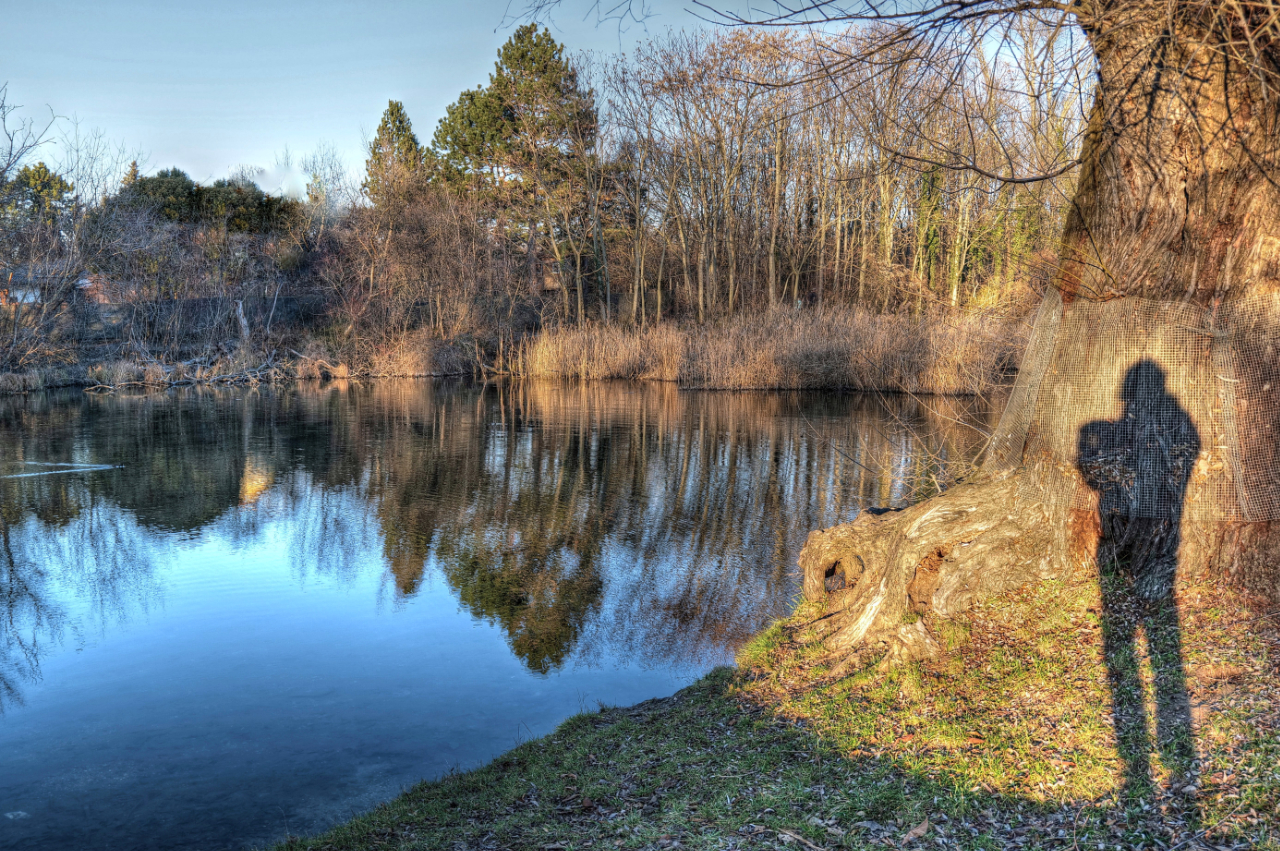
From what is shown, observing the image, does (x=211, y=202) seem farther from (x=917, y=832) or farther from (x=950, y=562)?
(x=917, y=832)

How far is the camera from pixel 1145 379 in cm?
513

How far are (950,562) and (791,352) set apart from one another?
22.2 meters

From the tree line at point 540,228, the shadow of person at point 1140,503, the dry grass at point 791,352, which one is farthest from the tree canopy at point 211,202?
the shadow of person at point 1140,503

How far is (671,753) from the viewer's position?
4.84 m

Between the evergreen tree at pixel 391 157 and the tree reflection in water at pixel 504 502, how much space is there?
18967 millimetres

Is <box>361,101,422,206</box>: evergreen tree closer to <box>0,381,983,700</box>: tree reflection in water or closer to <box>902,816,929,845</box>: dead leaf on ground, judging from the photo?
<box>0,381,983,700</box>: tree reflection in water

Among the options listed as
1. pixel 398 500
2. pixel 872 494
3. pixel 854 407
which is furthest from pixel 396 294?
pixel 872 494

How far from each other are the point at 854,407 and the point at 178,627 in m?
18.4

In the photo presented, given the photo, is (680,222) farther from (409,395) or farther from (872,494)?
(872,494)

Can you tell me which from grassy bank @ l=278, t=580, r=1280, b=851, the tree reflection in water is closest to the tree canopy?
the tree reflection in water

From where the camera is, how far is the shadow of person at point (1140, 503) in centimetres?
476

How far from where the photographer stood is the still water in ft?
17.2

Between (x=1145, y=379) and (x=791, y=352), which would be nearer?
(x=1145, y=379)

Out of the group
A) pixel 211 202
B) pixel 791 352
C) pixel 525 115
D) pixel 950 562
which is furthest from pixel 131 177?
pixel 950 562
